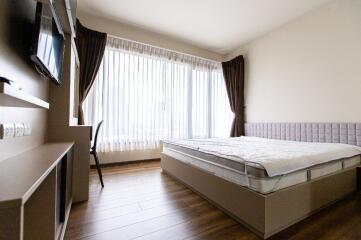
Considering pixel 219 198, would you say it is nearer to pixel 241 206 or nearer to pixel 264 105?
pixel 241 206

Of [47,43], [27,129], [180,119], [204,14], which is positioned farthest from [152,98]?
[27,129]

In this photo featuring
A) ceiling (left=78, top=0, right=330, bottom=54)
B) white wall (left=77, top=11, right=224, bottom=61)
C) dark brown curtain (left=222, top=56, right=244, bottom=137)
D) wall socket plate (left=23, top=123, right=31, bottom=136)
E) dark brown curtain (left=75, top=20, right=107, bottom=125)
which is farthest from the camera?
dark brown curtain (left=222, top=56, right=244, bottom=137)

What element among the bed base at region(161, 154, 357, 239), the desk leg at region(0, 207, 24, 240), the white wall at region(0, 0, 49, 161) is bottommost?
the bed base at region(161, 154, 357, 239)

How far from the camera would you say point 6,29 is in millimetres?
1091

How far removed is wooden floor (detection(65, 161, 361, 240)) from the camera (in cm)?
144

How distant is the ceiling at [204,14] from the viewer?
9.77 feet

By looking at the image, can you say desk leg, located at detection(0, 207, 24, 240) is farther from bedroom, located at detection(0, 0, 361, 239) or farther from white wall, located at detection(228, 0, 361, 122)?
white wall, located at detection(228, 0, 361, 122)

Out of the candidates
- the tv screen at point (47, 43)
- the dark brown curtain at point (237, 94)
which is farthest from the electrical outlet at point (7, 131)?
the dark brown curtain at point (237, 94)

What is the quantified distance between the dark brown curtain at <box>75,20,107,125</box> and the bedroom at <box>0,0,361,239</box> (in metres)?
0.02

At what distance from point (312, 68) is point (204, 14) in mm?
2227

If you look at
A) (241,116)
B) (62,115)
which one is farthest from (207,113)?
(62,115)

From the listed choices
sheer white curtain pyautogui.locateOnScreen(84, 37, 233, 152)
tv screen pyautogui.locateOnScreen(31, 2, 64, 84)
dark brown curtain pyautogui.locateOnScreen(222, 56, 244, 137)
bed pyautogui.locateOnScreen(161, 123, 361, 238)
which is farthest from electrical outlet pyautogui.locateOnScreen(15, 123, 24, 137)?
dark brown curtain pyautogui.locateOnScreen(222, 56, 244, 137)

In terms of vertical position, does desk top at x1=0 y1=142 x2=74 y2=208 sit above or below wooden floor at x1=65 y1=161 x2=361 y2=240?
above

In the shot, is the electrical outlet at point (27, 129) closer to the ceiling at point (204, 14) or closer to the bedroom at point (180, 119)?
the bedroom at point (180, 119)
